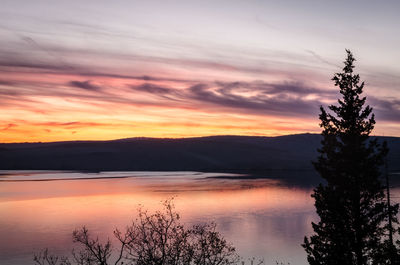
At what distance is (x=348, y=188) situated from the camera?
2505 centimetres

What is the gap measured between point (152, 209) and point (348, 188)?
155 ft

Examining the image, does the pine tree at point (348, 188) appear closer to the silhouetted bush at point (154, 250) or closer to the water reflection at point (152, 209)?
the silhouetted bush at point (154, 250)

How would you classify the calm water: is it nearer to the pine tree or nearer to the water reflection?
the water reflection

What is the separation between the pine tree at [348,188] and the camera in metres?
24.2

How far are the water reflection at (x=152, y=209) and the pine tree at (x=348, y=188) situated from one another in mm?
14310

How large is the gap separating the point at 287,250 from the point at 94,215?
31744mm

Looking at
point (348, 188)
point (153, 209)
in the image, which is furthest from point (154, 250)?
point (153, 209)

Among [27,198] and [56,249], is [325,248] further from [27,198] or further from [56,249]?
[27,198]

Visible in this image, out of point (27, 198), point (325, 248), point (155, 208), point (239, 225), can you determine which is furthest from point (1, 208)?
point (325, 248)

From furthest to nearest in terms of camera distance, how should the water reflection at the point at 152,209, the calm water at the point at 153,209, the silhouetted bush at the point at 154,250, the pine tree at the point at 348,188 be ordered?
the water reflection at the point at 152,209
the calm water at the point at 153,209
the pine tree at the point at 348,188
the silhouetted bush at the point at 154,250

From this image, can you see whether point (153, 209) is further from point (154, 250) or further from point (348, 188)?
point (154, 250)

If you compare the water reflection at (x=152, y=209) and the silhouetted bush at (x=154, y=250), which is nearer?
the silhouetted bush at (x=154, y=250)

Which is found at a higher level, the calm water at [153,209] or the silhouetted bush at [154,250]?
the silhouetted bush at [154,250]

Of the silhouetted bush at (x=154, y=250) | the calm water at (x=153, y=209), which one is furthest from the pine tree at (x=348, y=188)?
the calm water at (x=153, y=209)
